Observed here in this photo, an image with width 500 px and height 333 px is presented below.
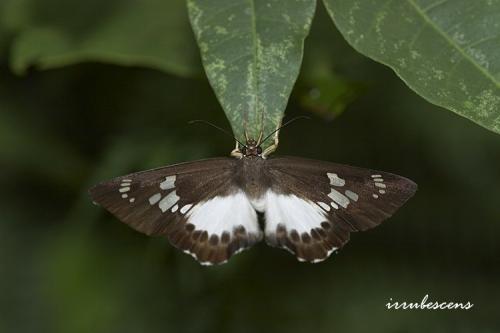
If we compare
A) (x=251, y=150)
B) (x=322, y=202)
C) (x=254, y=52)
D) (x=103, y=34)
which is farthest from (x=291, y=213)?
(x=103, y=34)

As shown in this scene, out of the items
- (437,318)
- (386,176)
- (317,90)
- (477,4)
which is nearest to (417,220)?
(437,318)

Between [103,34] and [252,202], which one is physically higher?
[103,34]

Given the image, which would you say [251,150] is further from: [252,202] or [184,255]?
[184,255]

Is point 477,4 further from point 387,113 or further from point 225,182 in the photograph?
point 387,113

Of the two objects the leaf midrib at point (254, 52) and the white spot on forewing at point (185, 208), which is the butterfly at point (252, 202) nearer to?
the white spot on forewing at point (185, 208)

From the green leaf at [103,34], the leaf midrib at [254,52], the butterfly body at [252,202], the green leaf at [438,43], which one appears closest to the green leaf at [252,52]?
the leaf midrib at [254,52]
